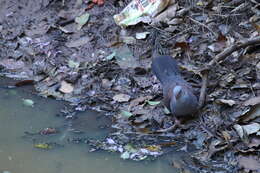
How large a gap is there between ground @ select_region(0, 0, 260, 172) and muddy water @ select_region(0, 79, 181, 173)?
16cm

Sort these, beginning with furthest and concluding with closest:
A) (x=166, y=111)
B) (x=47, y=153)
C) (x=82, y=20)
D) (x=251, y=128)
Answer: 1. (x=82, y=20)
2. (x=166, y=111)
3. (x=47, y=153)
4. (x=251, y=128)

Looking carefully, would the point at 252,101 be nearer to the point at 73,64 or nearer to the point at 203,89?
the point at 203,89

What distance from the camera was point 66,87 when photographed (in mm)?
5484

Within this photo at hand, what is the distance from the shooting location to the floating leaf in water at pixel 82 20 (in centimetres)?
623

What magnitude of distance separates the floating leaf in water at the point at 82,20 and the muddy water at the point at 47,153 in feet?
4.44

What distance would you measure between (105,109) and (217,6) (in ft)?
5.75

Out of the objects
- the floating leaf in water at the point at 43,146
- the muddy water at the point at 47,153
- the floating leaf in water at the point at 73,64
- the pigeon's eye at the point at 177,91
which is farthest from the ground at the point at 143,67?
the floating leaf in water at the point at 43,146

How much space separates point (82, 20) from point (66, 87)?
3.67ft

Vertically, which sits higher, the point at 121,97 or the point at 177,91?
the point at 177,91

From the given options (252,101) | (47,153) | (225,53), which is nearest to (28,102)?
(47,153)

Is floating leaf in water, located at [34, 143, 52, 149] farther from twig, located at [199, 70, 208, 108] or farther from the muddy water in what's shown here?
twig, located at [199, 70, 208, 108]

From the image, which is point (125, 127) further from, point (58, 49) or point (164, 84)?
point (58, 49)

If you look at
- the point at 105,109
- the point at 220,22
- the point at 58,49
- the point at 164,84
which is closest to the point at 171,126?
the point at 164,84

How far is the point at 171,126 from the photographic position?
4668 mm
